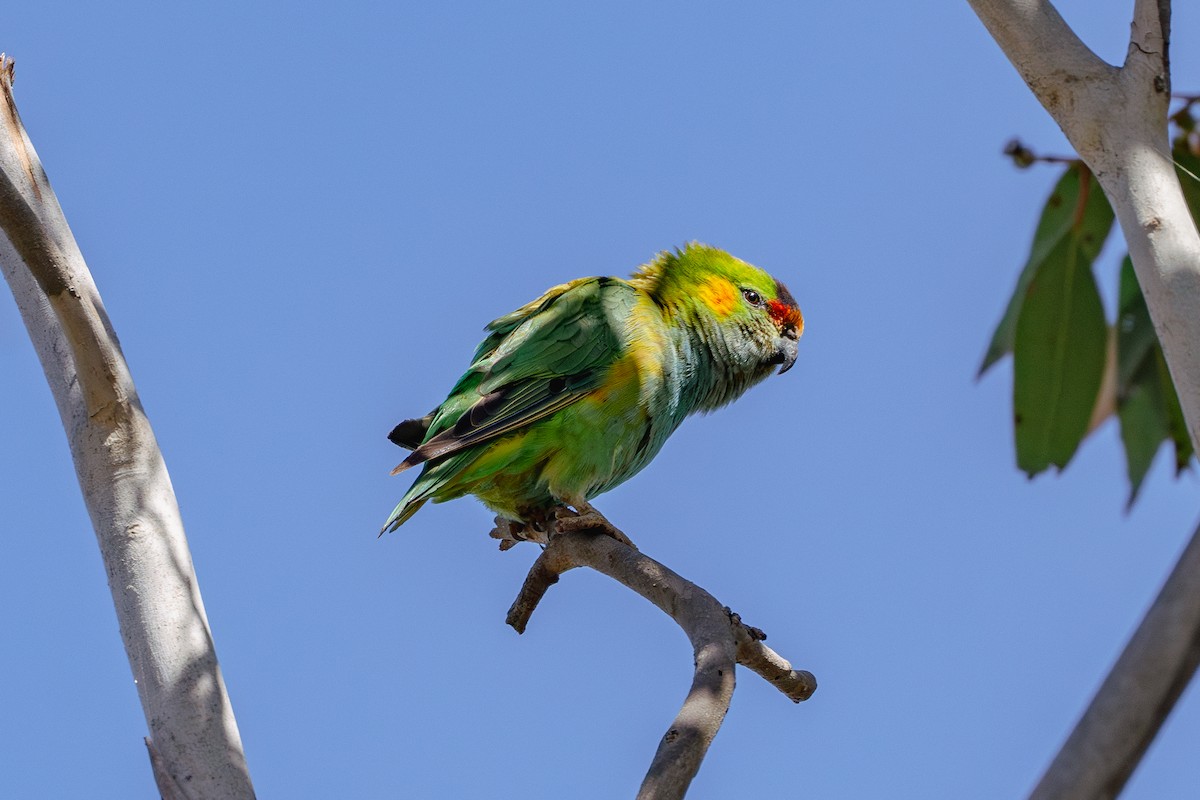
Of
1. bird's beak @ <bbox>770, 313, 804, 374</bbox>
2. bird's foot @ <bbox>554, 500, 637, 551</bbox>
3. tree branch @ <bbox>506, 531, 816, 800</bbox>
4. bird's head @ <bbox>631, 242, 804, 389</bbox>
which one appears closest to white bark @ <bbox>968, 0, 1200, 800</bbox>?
tree branch @ <bbox>506, 531, 816, 800</bbox>

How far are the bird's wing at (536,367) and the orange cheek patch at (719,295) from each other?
0.32 metres

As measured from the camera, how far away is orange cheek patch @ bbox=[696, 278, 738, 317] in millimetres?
5492

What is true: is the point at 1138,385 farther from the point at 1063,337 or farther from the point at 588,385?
the point at 588,385

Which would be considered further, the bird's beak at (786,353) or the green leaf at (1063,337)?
the bird's beak at (786,353)

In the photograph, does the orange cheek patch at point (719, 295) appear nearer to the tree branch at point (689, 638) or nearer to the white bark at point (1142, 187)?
the tree branch at point (689, 638)

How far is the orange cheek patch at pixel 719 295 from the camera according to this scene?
5.49 m

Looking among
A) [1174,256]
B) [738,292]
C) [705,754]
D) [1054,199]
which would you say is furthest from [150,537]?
[1054,199]

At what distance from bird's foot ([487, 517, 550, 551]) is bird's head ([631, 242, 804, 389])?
1.08 m

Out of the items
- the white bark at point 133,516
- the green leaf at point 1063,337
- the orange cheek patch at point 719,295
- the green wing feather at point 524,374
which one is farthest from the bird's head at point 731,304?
the white bark at point 133,516

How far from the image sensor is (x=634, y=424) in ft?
16.3

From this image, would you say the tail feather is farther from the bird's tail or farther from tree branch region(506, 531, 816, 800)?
tree branch region(506, 531, 816, 800)

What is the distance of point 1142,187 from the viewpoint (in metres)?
2.81

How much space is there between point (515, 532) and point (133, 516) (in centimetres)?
208

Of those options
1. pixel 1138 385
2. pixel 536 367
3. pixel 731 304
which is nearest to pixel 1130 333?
pixel 1138 385
